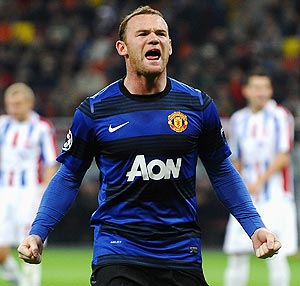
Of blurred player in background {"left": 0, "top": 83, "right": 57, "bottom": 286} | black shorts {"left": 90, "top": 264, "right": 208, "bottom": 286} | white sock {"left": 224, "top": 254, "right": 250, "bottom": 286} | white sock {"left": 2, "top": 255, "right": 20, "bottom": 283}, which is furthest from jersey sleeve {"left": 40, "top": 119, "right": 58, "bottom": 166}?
black shorts {"left": 90, "top": 264, "right": 208, "bottom": 286}

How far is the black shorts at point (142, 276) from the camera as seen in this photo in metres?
4.54

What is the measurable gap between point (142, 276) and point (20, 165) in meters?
5.82

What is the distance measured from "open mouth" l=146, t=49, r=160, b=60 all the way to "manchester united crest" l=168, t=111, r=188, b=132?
11.0 inches

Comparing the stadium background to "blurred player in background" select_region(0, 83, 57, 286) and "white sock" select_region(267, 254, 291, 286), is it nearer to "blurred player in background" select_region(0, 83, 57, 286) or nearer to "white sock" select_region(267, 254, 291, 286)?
"blurred player in background" select_region(0, 83, 57, 286)

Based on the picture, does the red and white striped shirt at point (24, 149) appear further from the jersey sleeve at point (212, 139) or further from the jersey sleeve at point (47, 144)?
the jersey sleeve at point (212, 139)

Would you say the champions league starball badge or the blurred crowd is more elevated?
the blurred crowd

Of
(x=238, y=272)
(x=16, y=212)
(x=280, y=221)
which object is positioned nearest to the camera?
(x=238, y=272)

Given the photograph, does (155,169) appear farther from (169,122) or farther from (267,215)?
(267,215)

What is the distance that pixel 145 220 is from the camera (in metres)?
4.66

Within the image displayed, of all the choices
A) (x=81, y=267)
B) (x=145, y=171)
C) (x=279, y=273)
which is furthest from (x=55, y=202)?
(x=81, y=267)

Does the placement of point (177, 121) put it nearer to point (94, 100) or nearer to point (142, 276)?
point (94, 100)

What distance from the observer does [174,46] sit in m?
17.2

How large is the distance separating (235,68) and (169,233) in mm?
11893

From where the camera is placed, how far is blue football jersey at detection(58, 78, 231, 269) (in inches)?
183
